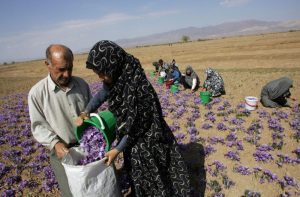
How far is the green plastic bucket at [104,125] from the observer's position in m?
3.05

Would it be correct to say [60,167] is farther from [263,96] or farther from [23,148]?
[263,96]

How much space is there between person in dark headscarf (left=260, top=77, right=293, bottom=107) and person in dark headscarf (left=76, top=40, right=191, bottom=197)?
6393 mm

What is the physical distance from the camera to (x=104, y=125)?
3.10 meters

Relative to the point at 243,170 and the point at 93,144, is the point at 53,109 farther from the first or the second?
the point at 243,170

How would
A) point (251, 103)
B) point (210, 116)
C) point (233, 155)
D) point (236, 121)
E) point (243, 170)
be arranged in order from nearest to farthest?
point (243, 170) → point (233, 155) → point (236, 121) → point (210, 116) → point (251, 103)

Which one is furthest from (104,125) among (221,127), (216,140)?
(221,127)

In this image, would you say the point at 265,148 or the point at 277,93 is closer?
the point at 265,148

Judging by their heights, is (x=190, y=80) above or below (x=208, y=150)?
above

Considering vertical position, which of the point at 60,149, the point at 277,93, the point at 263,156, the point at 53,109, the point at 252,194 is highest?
the point at 53,109

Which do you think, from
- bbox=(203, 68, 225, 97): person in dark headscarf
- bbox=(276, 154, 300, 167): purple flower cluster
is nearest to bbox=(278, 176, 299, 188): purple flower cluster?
bbox=(276, 154, 300, 167): purple flower cluster

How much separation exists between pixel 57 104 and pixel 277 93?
25.4ft

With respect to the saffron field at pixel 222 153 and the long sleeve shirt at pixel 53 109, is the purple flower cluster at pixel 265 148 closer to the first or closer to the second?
the saffron field at pixel 222 153

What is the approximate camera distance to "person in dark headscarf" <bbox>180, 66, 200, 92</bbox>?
1259 cm

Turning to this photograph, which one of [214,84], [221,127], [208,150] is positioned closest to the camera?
[208,150]
